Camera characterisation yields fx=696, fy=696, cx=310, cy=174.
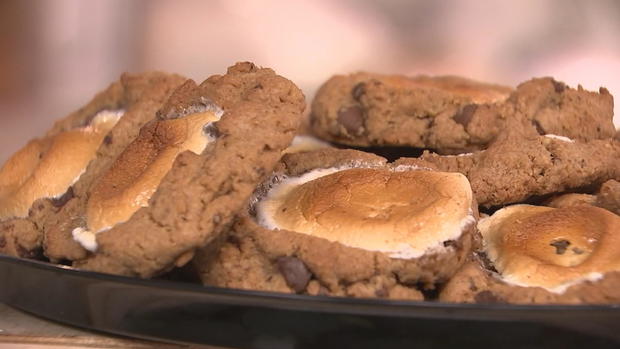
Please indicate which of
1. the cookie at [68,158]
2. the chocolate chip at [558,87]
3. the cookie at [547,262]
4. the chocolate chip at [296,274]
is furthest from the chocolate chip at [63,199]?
the chocolate chip at [558,87]

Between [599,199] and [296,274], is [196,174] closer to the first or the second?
[296,274]

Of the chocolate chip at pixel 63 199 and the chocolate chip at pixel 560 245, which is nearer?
the chocolate chip at pixel 560 245

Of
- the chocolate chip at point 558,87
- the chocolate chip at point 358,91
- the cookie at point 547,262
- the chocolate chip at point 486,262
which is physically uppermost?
the chocolate chip at point 558,87

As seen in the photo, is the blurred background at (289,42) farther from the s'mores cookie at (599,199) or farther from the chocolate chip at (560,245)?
the chocolate chip at (560,245)

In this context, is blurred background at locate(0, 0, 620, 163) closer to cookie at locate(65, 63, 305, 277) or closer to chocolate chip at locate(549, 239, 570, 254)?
cookie at locate(65, 63, 305, 277)

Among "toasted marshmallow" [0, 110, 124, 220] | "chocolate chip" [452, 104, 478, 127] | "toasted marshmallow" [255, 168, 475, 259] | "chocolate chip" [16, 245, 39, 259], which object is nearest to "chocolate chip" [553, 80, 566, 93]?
"chocolate chip" [452, 104, 478, 127]

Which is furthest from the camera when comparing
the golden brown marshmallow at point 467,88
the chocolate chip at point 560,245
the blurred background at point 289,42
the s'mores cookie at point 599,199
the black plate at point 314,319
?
the blurred background at point 289,42

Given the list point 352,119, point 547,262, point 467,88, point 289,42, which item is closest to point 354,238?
point 547,262

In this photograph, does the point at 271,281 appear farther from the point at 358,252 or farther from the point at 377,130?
the point at 377,130
